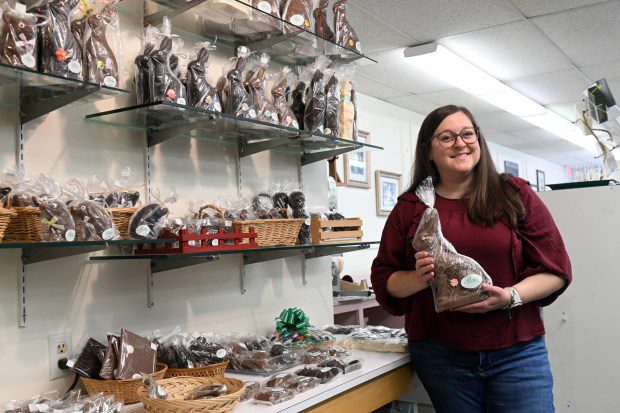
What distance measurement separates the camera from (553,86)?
5.41 metres

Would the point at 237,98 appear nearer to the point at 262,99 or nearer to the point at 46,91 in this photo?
the point at 262,99

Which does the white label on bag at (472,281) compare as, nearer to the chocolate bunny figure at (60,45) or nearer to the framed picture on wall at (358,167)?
the chocolate bunny figure at (60,45)

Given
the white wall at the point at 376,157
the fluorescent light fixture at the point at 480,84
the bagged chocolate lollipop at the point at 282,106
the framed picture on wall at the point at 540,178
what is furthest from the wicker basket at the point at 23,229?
the framed picture on wall at the point at 540,178

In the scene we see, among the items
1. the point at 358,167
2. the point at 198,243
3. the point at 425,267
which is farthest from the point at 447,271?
the point at 358,167

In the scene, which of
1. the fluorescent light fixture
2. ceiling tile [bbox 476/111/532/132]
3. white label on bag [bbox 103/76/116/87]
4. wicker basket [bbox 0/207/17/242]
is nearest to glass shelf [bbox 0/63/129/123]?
white label on bag [bbox 103/76/116/87]

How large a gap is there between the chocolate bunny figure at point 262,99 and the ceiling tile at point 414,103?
3.62 m

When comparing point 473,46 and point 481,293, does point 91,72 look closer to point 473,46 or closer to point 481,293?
point 481,293

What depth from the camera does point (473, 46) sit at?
165 inches

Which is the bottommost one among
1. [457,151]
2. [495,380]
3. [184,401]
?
[495,380]

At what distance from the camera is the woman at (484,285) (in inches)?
72.1

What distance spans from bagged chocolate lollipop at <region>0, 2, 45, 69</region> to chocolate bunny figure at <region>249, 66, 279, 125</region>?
32.7 inches

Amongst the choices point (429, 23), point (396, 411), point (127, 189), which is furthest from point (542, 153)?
point (127, 189)

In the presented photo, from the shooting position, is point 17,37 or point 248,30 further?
point 248,30

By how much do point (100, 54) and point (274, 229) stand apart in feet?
2.81
